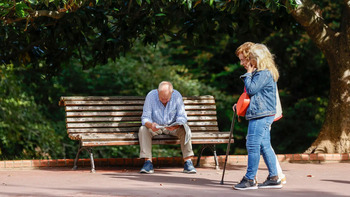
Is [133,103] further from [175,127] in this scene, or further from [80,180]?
[80,180]

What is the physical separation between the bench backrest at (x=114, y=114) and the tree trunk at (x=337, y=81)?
74.6 inches

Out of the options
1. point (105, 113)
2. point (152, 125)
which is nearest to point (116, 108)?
point (105, 113)

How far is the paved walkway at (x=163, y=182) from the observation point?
5.85 metres

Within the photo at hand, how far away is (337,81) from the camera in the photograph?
9.49 metres

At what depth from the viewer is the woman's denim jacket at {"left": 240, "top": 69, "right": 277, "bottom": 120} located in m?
6.08

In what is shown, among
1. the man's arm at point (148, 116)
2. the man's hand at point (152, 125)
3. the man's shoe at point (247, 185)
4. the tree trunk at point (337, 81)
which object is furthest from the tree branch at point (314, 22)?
the man's shoe at point (247, 185)

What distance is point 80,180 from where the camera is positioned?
7.03 metres

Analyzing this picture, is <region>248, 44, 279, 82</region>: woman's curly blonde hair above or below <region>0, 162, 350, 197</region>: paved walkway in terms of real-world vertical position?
above

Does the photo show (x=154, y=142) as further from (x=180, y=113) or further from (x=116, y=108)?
(x=116, y=108)

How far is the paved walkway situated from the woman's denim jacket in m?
0.78

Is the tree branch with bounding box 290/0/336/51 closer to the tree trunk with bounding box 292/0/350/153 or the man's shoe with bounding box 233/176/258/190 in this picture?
the tree trunk with bounding box 292/0/350/153

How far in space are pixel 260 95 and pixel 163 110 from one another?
238 centimetres

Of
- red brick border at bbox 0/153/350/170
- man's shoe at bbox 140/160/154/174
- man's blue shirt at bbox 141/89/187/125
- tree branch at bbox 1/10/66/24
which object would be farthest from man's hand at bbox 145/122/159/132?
tree branch at bbox 1/10/66/24

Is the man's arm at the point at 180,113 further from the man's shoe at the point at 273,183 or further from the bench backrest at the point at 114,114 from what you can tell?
the man's shoe at the point at 273,183
